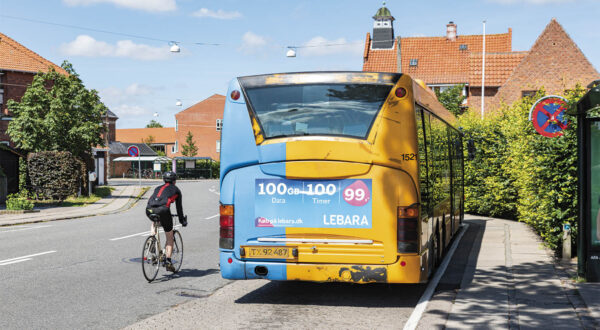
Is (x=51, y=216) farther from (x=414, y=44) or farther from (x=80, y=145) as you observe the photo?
(x=414, y=44)

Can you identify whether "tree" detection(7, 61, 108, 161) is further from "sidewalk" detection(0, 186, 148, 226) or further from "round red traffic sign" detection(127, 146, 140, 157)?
"round red traffic sign" detection(127, 146, 140, 157)

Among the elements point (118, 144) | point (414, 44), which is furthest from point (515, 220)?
point (118, 144)

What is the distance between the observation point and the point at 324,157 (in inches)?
295

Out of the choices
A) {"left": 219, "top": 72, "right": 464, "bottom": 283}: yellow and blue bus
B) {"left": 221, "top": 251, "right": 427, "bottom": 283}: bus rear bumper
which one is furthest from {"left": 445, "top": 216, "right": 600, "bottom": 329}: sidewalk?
{"left": 219, "top": 72, "right": 464, "bottom": 283}: yellow and blue bus

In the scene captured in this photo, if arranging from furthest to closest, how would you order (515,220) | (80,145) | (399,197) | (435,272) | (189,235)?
(80,145)
(515,220)
(189,235)
(435,272)
(399,197)

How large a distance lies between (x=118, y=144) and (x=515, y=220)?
8071cm

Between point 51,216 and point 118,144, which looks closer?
point 51,216

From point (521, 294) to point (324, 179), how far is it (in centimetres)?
299

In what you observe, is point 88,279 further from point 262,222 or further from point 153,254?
point 262,222

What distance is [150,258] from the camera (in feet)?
31.6

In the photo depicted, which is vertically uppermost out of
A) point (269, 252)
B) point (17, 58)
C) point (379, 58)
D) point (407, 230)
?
point (379, 58)

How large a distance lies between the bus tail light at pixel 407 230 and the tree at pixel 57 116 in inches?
1051

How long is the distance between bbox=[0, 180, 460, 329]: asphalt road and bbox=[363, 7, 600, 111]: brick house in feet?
Answer: 92.0

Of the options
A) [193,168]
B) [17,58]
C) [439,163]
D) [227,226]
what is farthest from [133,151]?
[193,168]
